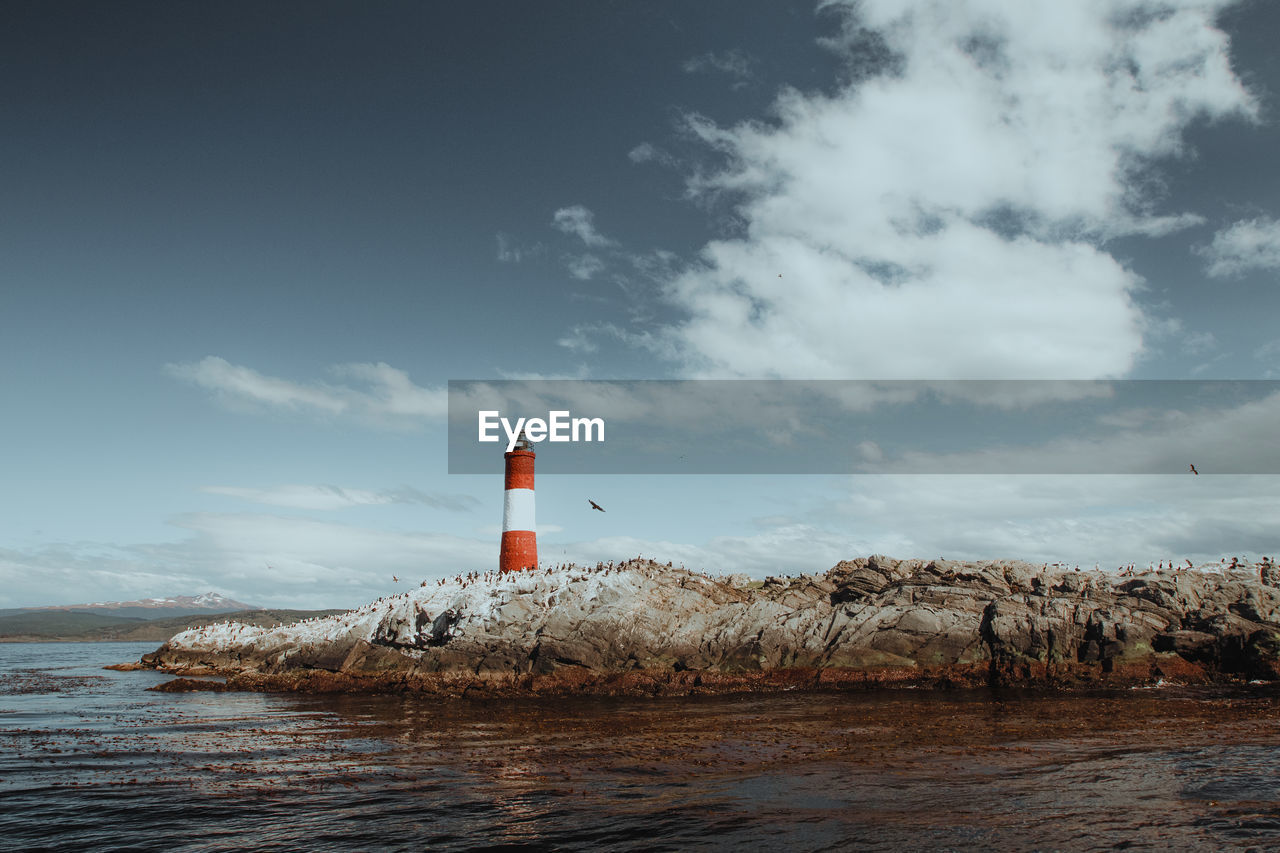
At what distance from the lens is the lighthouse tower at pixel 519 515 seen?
142ft

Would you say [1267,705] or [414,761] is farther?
[1267,705]

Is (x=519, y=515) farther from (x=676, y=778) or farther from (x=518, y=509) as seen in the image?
(x=676, y=778)

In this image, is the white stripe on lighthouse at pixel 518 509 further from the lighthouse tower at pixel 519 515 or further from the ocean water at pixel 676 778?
the ocean water at pixel 676 778

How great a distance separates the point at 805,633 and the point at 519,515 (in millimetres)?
19512

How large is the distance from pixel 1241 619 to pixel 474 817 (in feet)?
113

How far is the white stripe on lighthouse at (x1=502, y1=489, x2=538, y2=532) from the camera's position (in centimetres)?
4359

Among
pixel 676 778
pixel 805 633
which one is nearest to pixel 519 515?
pixel 805 633

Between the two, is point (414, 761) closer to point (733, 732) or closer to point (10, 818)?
point (10, 818)

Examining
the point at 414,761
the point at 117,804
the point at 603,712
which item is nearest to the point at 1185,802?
the point at 414,761

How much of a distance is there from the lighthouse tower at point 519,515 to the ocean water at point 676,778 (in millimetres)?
18612

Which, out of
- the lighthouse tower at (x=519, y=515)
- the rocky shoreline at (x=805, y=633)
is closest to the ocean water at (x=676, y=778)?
the rocky shoreline at (x=805, y=633)

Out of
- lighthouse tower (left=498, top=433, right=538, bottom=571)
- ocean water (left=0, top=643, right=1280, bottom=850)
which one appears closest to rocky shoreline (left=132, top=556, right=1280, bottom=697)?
lighthouse tower (left=498, top=433, right=538, bottom=571)

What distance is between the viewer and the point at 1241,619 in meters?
30.3

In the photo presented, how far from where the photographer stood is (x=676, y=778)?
45.3 feet
